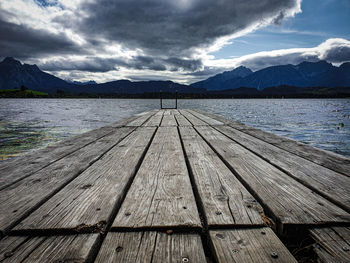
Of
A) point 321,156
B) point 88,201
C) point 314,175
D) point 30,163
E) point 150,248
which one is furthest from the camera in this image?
point 321,156

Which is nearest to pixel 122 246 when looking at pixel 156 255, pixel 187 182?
pixel 156 255

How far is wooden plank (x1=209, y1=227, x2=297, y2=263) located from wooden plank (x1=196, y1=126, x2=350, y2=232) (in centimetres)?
17

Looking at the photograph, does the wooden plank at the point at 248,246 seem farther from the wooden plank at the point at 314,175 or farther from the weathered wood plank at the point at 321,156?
the weathered wood plank at the point at 321,156

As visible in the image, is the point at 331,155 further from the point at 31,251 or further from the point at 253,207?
the point at 31,251

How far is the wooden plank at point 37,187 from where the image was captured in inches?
48.3

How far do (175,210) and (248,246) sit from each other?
17.8 inches

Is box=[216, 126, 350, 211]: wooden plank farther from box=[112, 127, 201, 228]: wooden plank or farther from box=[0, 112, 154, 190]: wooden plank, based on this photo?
box=[0, 112, 154, 190]: wooden plank

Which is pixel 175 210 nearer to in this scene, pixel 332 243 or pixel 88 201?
pixel 88 201

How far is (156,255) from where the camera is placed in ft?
2.96

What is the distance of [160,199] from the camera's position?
4.53ft

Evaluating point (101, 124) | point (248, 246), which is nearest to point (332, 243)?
point (248, 246)

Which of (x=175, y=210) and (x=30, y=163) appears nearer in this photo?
(x=175, y=210)

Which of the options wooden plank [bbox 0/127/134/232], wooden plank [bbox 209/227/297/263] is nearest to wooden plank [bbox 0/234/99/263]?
wooden plank [bbox 0/127/134/232]

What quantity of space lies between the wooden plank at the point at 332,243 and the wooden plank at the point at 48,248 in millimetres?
1087
